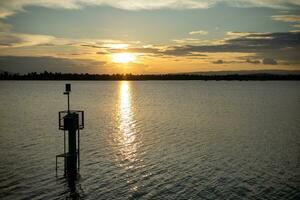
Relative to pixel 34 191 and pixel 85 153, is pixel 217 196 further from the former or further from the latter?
pixel 85 153

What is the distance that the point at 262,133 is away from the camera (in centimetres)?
4997

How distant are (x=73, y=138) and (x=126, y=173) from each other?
17.8ft

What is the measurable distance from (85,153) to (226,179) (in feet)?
49.7

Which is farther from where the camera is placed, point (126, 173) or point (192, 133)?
point (192, 133)

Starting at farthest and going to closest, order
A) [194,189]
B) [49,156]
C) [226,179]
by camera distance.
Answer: [49,156] → [226,179] → [194,189]

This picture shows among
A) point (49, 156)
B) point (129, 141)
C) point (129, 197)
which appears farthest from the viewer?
point (129, 141)

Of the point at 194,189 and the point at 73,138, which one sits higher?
the point at 73,138

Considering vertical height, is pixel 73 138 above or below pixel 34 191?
above

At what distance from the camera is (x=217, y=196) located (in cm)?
2361

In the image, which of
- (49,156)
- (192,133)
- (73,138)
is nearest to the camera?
(73,138)

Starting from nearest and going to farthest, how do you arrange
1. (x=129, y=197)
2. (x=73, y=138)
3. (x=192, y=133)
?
(x=129, y=197), (x=73, y=138), (x=192, y=133)

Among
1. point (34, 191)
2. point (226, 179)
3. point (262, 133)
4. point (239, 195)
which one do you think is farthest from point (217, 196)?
point (262, 133)

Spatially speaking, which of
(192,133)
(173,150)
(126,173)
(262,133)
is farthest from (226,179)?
(262,133)

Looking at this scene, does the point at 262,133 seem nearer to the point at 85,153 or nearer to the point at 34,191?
the point at 85,153
